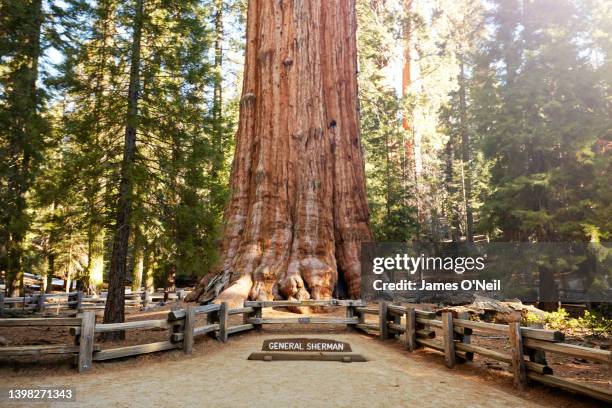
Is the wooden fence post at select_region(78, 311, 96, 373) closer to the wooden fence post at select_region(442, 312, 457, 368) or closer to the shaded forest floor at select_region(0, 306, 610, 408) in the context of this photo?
the shaded forest floor at select_region(0, 306, 610, 408)

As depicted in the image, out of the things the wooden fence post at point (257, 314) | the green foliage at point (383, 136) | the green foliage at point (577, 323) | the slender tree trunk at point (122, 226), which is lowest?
the green foliage at point (577, 323)

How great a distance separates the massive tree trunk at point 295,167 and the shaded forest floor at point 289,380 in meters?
4.31

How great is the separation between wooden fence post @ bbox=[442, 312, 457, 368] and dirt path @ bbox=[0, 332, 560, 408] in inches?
12.1

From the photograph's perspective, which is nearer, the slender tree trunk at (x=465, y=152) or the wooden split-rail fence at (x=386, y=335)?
the wooden split-rail fence at (x=386, y=335)

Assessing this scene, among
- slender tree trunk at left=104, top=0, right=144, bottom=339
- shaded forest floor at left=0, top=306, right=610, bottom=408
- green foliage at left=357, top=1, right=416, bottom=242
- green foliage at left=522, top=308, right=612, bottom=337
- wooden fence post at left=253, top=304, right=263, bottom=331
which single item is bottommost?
shaded forest floor at left=0, top=306, right=610, bottom=408

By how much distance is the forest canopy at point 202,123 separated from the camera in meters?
9.35

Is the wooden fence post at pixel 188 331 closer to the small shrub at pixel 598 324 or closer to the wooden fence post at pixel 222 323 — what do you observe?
the wooden fence post at pixel 222 323

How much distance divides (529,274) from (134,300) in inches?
635

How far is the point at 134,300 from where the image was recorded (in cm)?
1895

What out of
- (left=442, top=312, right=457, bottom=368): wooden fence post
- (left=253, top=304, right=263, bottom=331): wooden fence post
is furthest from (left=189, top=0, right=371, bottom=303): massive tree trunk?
(left=442, top=312, right=457, bottom=368): wooden fence post

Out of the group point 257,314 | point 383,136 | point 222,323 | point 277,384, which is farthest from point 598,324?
point 383,136

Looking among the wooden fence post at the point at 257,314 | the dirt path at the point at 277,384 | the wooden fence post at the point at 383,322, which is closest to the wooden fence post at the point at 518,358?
the dirt path at the point at 277,384

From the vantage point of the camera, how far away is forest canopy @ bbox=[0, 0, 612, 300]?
9352mm

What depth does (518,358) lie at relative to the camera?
20.5ft
